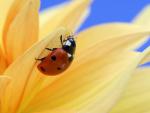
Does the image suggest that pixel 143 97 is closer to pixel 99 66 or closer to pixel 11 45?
pixel 99 66

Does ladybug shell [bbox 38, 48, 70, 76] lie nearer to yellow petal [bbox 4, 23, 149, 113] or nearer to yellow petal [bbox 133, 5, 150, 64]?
yellow petal [bbox 4, 23, 149, 113]

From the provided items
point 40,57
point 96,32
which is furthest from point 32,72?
point 96,32

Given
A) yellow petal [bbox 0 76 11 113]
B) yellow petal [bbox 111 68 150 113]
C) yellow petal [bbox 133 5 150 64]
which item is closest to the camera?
yellow petal [bbox 0 76 11 113]

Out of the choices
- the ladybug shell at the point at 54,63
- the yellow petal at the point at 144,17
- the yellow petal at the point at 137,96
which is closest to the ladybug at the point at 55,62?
the ladybug shell at the point at 54,63

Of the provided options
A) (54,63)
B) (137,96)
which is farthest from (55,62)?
(137,96)

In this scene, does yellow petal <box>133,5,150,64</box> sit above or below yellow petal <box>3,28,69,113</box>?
above

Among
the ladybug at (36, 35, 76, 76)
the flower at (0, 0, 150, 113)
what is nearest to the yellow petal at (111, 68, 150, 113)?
the flower at (0, 0, 150, 113)

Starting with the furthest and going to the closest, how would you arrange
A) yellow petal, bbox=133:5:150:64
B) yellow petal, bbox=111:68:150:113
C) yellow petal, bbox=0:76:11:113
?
yellow petal, bbox=133:5:150:64, yellow petal, bbox=111:68:150:113, yellow petal, bbox=0:76:11:113
